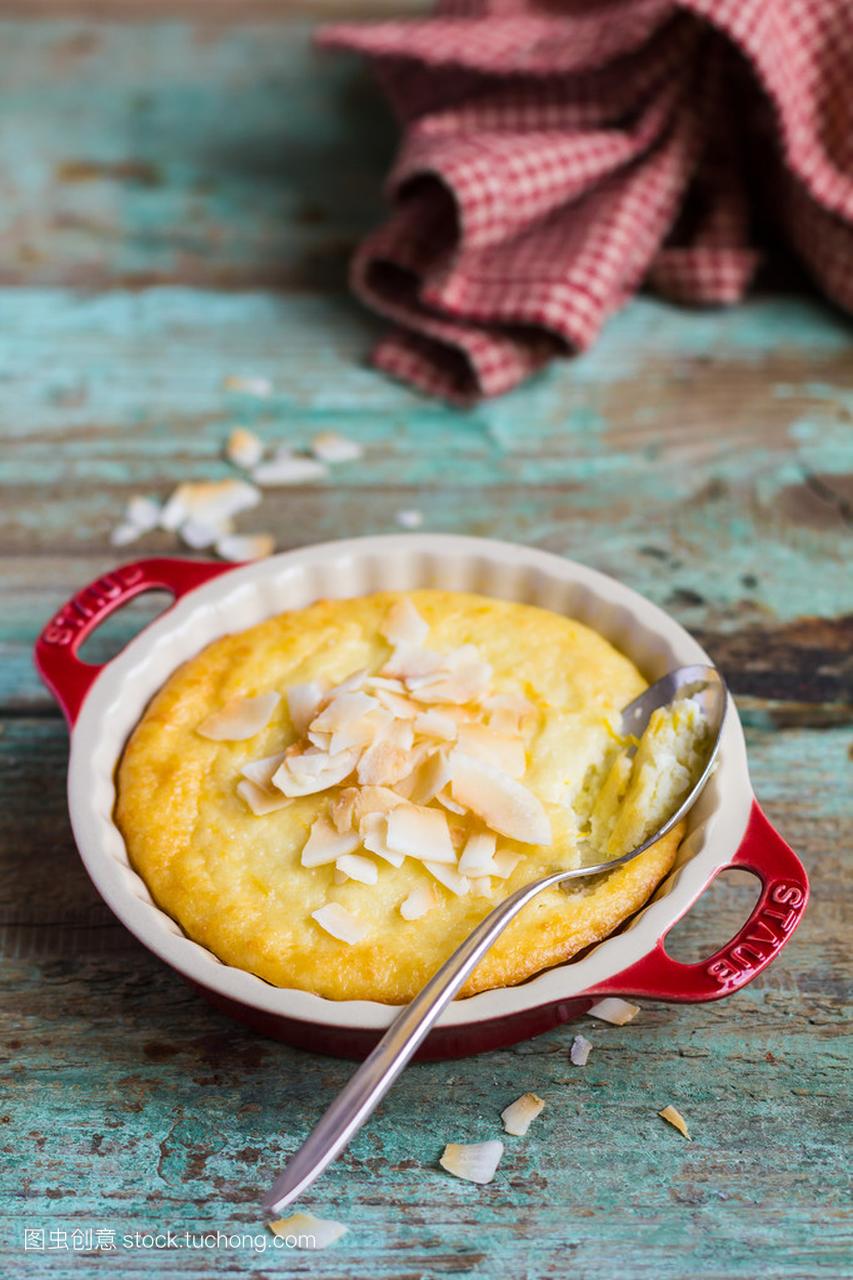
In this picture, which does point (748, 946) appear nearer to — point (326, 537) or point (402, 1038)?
point (402, 1038)

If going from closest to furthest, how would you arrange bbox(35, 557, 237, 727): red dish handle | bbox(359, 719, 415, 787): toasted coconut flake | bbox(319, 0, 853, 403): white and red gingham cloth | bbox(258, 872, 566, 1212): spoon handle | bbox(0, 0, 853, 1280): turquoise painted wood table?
bbox(258, 872, 566, 1212): spoon handle → bbox(0, 0, 853, 1280): turquoise painted wood table → bbox(359, 719, 415, 787): toasted coconut flake → bbox(35, 557, 237, 727): red dish handle → bbox(319, 0, 853, 403): white and red gingham cloth

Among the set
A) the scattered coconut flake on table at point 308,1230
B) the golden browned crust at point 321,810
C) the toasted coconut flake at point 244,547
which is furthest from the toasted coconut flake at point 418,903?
the toasted coconut flake at point 244,547

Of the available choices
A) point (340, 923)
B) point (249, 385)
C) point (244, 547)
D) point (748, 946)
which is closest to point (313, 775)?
point (340, 923)

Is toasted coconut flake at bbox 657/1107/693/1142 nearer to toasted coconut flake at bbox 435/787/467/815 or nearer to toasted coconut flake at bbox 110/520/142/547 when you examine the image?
toasted coconut flake at bbox 435/787/467/815

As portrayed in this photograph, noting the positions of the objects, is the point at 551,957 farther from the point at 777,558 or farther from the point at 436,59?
the point at 436,59

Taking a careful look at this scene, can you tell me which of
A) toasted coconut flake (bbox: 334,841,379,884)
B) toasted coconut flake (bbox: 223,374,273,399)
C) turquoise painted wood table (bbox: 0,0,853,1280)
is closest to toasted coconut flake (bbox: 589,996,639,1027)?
turquoise painted wood table (bbox: 0,0,853,1280)

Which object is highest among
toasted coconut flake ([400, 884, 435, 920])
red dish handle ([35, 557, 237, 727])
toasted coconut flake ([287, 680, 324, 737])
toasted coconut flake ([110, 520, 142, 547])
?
toasted coconut flake ([287, 680, 324, 737])
